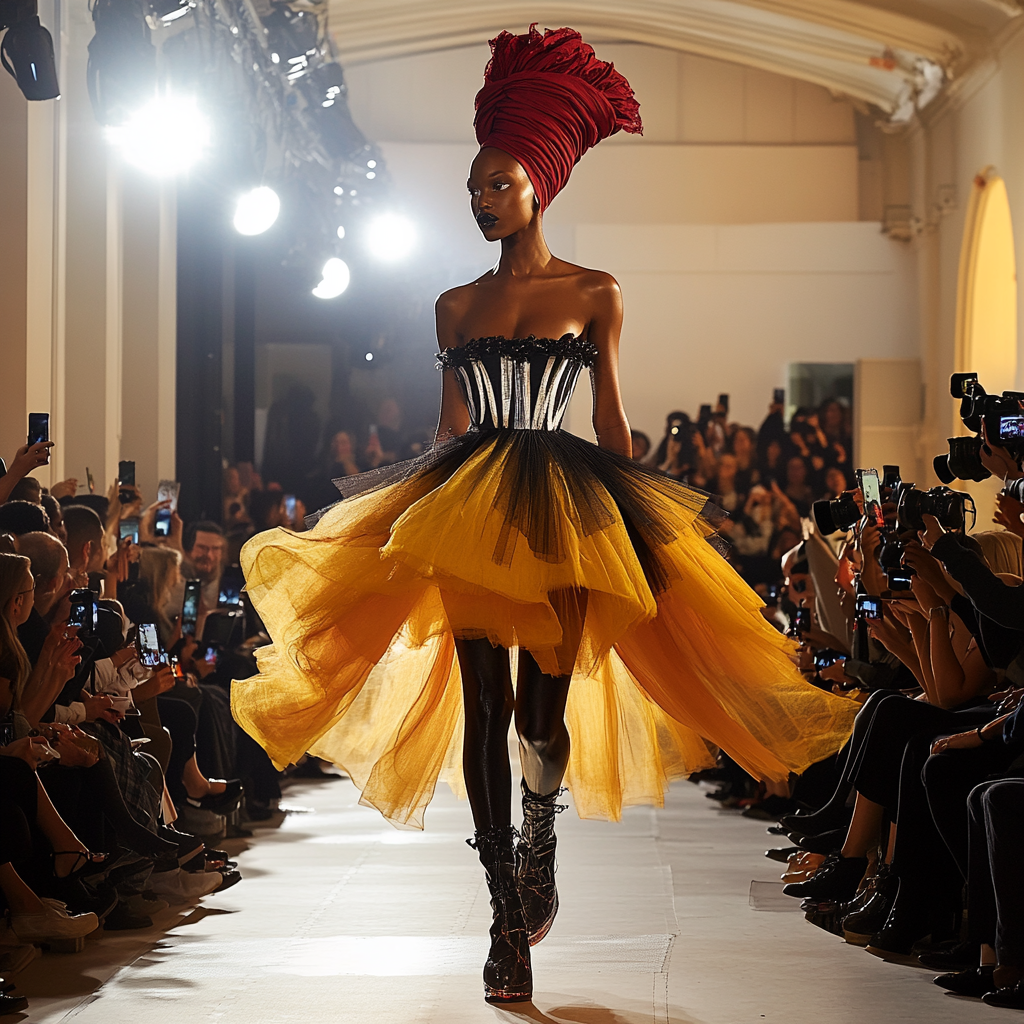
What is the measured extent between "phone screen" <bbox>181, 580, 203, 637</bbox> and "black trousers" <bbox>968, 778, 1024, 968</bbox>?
9.90 feet

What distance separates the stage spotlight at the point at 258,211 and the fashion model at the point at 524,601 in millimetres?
5062

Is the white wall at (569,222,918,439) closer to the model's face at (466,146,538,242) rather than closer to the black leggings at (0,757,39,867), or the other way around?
the model's face at (466,146,538,242)

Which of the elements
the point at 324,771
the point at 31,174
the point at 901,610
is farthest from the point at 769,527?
the point at 901,610

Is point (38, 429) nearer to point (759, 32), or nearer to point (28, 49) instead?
point (28, 49)

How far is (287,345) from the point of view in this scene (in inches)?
475

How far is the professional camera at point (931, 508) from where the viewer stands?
334 centimetres

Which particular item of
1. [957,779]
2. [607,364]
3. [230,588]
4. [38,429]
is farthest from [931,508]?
[230,588]

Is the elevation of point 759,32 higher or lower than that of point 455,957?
higher

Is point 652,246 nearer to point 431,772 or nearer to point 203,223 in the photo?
point 203,223

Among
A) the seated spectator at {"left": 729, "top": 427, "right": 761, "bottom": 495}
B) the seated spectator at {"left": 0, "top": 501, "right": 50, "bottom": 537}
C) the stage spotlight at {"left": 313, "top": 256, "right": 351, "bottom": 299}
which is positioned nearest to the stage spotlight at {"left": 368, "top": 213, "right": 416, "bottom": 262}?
the stage spotlight at {"left": 313, "top": 256, "right": 351, "bottom": 299}

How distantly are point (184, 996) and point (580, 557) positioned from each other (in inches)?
41.0

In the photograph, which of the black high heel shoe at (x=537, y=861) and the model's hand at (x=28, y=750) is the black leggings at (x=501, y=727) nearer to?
the black high heel shoe at (x=537, y=861)

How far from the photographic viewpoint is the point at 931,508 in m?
3.35

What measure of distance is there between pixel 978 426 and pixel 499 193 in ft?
3.89
